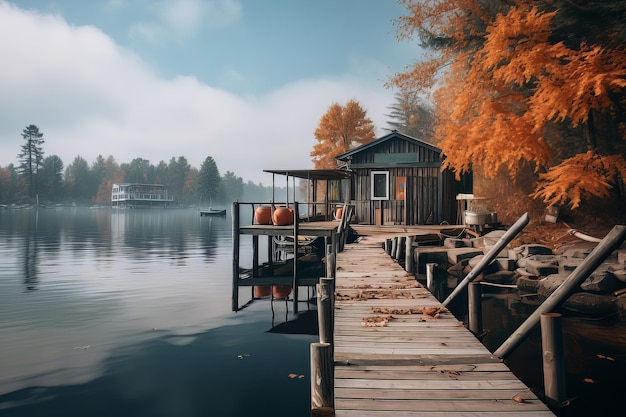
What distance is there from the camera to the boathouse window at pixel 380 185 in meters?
24.4

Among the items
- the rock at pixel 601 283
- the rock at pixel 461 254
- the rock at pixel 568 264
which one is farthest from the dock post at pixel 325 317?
the rock at pixel 461 254

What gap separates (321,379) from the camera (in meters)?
4.32

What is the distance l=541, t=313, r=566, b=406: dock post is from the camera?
536cm

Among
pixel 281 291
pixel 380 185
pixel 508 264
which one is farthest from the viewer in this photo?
pixel 380 185

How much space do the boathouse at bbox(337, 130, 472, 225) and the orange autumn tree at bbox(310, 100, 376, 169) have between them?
95.7 feet

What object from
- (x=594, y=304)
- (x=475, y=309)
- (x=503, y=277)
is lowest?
(x=594, y=304)

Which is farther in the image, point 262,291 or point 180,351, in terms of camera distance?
point 262,291

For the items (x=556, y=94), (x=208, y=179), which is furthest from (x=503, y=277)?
(x=208, y=179)

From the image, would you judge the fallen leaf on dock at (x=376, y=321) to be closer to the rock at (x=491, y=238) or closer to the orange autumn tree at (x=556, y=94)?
the orange autumn tree at (x=556, y=94)

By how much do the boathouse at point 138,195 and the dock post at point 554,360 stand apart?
14197 cm

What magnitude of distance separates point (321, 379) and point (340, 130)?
51.4 m

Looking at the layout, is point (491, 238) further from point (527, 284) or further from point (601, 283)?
point (601, 283)

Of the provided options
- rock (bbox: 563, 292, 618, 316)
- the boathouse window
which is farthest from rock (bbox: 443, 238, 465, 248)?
rock (bbox: 563, 292, 618, 316)

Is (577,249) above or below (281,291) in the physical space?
above
